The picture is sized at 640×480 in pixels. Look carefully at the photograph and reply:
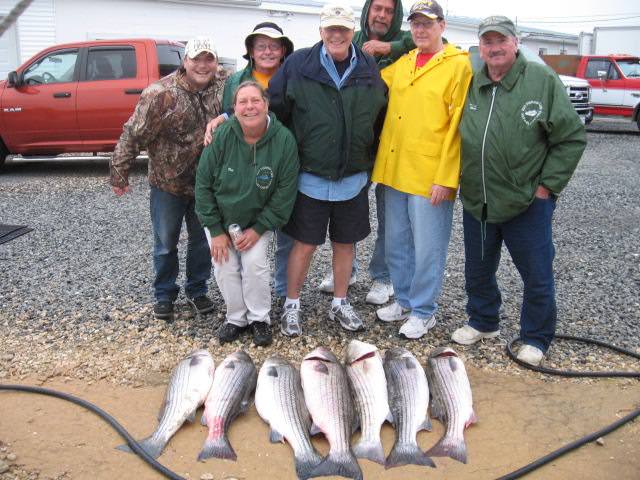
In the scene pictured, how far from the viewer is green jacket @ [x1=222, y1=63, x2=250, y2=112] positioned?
14.8 feet

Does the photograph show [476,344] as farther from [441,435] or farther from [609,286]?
[609,286]

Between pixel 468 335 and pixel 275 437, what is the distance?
5.83ft

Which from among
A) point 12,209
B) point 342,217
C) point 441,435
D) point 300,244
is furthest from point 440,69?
point 12,209

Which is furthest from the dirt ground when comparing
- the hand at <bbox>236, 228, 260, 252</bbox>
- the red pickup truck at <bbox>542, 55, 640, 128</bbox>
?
the red pickup truck at <bbox>542, 55, 640, 128</bbox>

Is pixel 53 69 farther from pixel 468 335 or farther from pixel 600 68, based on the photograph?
pixel 600 68

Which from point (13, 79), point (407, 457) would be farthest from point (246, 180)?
point (13, 79)

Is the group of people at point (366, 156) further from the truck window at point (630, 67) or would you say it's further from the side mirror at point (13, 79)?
the truck window at point (630, 67)

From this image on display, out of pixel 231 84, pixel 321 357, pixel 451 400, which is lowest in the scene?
pixel 451 400

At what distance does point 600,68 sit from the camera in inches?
770

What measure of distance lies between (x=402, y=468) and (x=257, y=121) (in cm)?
222

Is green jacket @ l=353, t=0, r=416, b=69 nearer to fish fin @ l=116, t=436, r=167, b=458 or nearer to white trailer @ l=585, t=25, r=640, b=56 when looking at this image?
fish fin @ l=116, t=436, r=167, b=458

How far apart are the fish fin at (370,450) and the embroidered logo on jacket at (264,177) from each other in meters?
1.75

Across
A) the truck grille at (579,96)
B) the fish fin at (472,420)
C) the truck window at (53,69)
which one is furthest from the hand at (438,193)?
the truck grille at (579,96)

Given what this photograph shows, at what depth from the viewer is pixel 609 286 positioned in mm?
5895
